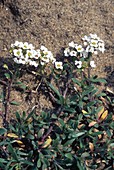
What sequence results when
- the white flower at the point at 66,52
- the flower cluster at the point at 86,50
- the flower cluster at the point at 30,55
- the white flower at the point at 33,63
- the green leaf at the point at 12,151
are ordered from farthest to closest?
1. the white flower at the point at 66,52
2. the flower cluster at the point at 86,50
3. the white flower at the point at 33,63
4. the flower cluster at the point at 30,55
5. the green leaf at the point at 12,151

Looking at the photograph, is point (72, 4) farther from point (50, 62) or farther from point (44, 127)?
point (44, 127)

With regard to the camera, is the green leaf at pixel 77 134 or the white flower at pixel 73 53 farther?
the white flower at pixel 73 53

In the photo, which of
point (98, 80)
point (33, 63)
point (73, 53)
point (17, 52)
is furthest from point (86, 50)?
point (17, 52)

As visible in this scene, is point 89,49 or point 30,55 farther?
point 89,49

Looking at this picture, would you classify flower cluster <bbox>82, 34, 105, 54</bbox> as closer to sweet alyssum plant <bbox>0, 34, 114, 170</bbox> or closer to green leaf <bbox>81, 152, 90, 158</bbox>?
sweet alyssum plant <bbox>0, 34, 114, 170</bbox>

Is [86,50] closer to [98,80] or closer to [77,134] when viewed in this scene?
[98,80]

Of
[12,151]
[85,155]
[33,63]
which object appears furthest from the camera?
[33,63]

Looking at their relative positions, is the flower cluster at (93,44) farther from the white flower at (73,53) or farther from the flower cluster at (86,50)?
the white flower at (73,53)

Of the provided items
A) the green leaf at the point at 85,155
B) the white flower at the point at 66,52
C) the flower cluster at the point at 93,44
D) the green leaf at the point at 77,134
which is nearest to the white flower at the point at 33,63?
the white flower at the point at 66,52
